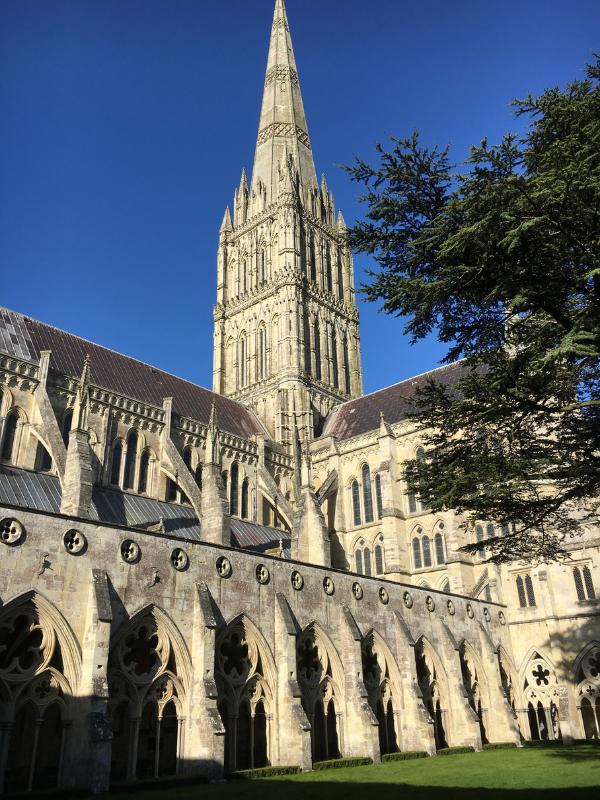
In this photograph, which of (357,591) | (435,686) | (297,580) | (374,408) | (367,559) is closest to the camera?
(297,580)

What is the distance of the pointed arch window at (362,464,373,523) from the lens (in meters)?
39.5

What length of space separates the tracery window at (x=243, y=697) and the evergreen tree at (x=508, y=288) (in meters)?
6.98

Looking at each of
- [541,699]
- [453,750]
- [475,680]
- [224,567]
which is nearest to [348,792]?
[224,567]

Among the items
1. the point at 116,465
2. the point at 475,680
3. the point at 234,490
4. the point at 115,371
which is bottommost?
the point at 475,680

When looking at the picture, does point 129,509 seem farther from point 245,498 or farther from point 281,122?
point 281,122

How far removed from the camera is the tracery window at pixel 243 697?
59.8ft

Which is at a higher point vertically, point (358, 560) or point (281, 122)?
point (281, 122)

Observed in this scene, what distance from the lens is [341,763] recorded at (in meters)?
19.7

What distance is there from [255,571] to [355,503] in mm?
20733

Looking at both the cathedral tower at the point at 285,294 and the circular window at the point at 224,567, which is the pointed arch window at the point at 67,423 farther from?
the cathedral tower at the point at 285,294

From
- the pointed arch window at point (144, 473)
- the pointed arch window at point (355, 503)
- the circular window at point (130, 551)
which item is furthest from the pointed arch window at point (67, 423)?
the pointed arch window at point (355, 503)

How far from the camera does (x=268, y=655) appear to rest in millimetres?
19547

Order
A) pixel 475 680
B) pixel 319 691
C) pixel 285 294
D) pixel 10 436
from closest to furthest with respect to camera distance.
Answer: pixel 319 691 → pixel 10 436 → pixel 475 680 → pixel 285 294

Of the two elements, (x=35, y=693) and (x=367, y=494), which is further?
(x=367, y=494)
